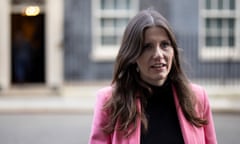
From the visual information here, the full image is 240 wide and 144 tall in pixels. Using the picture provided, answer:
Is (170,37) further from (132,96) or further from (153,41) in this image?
(132,96)

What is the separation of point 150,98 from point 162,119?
106 mm

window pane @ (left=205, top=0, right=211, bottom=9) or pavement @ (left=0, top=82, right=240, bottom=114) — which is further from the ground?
window pane @ (left=205, top=0, right=211, bottom=9)

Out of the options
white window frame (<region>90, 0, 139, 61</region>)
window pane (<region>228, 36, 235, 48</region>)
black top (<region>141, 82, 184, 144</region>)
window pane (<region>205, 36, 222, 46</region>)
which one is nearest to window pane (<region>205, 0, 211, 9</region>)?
window pane (<region>205, 36, 222, 46</region>)

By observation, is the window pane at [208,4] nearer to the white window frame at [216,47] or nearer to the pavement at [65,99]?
the white window frame at [216,47]

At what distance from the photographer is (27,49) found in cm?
1764

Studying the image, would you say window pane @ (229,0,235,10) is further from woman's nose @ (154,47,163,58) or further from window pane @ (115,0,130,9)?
woman's nose @ (154,47,163,58)

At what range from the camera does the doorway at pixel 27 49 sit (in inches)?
682

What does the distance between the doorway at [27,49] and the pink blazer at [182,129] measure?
1472 cm

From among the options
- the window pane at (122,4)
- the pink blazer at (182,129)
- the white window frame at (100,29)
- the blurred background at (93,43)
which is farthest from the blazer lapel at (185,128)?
the window pane at (122,4)

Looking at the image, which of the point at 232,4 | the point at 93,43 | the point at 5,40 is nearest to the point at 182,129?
the point at 93,43

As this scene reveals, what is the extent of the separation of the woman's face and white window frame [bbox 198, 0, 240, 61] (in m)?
14.0

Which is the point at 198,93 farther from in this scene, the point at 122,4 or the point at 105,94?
the point at 122,4

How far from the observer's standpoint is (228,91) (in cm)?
1510

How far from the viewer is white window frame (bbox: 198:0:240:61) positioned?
1650 cm
